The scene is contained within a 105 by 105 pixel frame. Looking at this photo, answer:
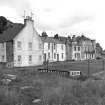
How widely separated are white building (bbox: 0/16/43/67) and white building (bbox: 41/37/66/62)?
755cm

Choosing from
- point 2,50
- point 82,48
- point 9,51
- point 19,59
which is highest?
point 82,48

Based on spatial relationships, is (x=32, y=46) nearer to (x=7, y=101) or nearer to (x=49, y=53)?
(x=49, y=53)

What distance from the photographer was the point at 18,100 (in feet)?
26.6

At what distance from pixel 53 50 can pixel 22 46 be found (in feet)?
44.6

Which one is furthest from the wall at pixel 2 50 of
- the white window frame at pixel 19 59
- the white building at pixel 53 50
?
the white building at pixel 53 50

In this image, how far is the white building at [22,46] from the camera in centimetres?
2842

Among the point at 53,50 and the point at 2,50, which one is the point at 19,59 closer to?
the point at 2,50

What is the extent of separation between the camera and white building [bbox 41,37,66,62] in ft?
131

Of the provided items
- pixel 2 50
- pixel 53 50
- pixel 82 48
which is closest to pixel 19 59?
pixel 2 50

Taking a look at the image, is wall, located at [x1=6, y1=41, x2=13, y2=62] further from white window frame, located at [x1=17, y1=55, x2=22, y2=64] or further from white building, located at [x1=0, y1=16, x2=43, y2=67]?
white window frame, located at [x1=17, y1=55, x2=22, y2=64]

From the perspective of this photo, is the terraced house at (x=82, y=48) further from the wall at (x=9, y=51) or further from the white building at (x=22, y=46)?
the wall at (x=9, y=51)

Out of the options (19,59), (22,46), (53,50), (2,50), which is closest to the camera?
(19,59)

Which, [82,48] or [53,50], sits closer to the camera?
[53,50]

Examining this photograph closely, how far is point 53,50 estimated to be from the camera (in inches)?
1640
